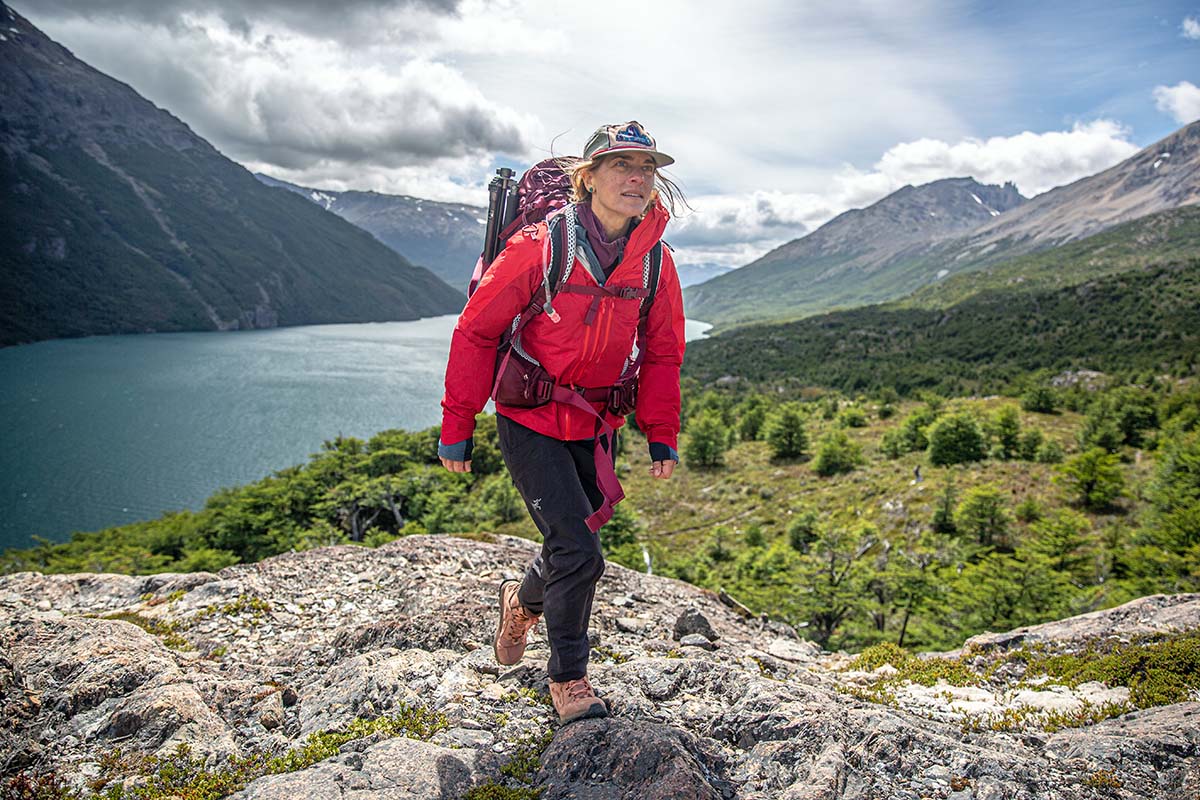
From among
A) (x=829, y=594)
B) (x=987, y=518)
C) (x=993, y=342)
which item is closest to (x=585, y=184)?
(x=829, y=594)

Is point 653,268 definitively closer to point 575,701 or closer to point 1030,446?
point 575,701

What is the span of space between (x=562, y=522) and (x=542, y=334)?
105 centimetres

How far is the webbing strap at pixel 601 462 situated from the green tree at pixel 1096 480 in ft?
97.6

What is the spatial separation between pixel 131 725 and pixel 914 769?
4.44 metres

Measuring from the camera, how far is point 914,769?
3.30 meters

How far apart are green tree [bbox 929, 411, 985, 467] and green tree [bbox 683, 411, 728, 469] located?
705 inches

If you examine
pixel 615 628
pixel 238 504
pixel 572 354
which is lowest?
pixel 238 504

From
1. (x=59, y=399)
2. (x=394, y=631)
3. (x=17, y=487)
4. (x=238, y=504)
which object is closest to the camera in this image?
(x=394, y=631)

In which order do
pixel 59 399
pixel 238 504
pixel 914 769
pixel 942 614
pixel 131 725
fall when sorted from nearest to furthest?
pixel 914 769
pixel 131 725
pixel 942 614
pixel 238 504
pixel 59 399

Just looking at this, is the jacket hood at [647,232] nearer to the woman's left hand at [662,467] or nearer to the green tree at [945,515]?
the woman's left hand at [662,467]

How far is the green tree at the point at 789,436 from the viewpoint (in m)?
52.3

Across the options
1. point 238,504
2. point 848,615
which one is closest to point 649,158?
point 848,615

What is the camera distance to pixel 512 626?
417cm

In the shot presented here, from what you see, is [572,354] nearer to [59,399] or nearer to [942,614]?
[942,614]
